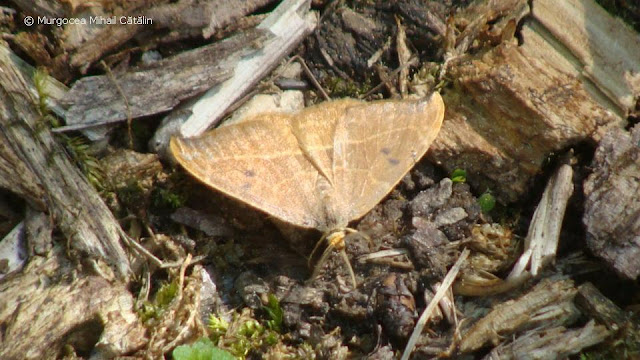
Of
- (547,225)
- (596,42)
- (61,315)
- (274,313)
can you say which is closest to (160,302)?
(61,315)

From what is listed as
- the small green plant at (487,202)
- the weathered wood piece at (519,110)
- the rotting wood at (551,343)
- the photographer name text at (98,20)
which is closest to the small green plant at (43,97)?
the photographer name text at (98,20)

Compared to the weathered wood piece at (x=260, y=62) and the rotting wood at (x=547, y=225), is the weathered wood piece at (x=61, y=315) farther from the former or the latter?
the rotting wood at (x=547, y=225)

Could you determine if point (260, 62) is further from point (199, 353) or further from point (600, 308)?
point (600, 308)

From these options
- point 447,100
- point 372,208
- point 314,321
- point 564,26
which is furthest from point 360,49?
point 314,321

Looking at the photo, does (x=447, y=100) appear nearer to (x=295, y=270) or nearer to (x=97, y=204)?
(x=295, y=270)

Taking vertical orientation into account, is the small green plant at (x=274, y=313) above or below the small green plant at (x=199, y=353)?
above

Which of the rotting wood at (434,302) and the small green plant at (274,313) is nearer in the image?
the rotting wood at (434,302)
